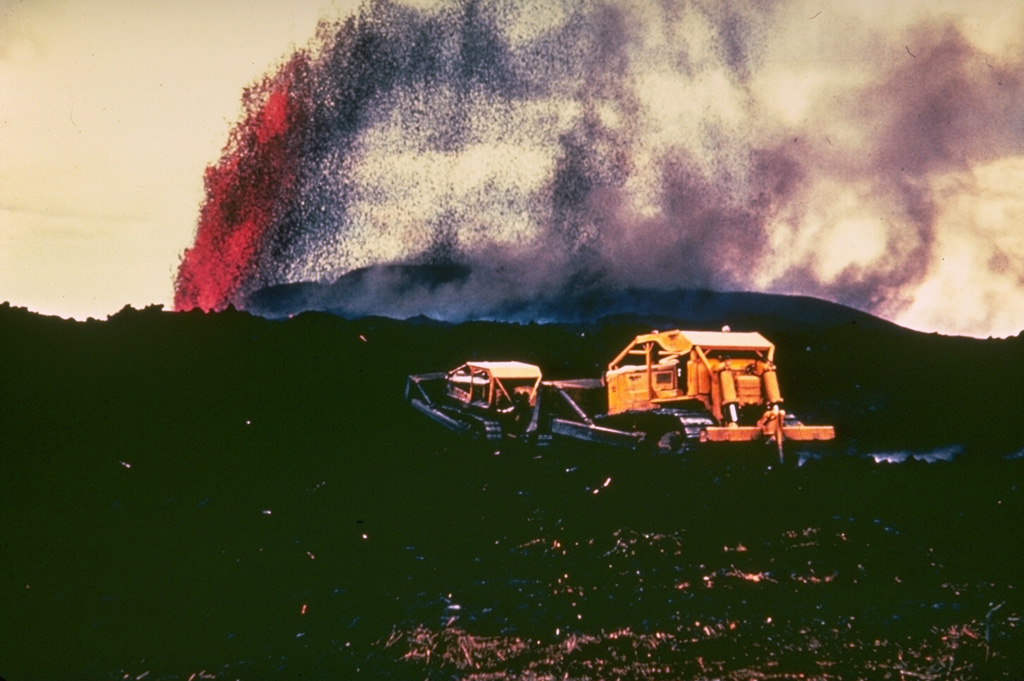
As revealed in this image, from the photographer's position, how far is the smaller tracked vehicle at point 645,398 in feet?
12.0

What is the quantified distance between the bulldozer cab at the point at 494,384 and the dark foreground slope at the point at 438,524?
0.10 metres

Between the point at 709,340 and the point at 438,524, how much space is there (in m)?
1.81

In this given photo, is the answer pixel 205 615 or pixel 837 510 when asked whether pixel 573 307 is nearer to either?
pixel 837 510

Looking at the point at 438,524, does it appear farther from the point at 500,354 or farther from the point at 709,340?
the point at 709,340

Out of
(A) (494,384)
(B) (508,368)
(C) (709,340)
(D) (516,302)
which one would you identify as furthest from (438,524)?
(C) (709,340)

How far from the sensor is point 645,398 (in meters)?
3.76

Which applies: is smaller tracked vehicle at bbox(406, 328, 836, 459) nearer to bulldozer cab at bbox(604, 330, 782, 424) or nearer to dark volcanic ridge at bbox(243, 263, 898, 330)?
bulldozer cab at bbox(604, 330, 782, 424)

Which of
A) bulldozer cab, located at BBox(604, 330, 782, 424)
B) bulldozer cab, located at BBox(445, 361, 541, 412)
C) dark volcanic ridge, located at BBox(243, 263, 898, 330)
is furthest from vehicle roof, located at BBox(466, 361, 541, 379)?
bulldozer cab, located at BBox(604, 330, 782, 424)

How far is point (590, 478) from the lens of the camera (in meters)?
3.62

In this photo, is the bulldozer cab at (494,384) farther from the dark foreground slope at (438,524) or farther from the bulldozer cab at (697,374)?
the bulldozer cab at (697,374)

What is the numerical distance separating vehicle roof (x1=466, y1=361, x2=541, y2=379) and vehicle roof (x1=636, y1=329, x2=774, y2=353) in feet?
2.10

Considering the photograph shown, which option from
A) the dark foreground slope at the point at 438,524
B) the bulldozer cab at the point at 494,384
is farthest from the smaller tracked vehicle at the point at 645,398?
the dark foreground slope at the point at 438,524

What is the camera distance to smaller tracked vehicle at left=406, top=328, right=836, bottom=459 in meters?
3.65

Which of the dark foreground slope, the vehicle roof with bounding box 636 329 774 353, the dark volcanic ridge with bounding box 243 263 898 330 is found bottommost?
the dark foreground slope
